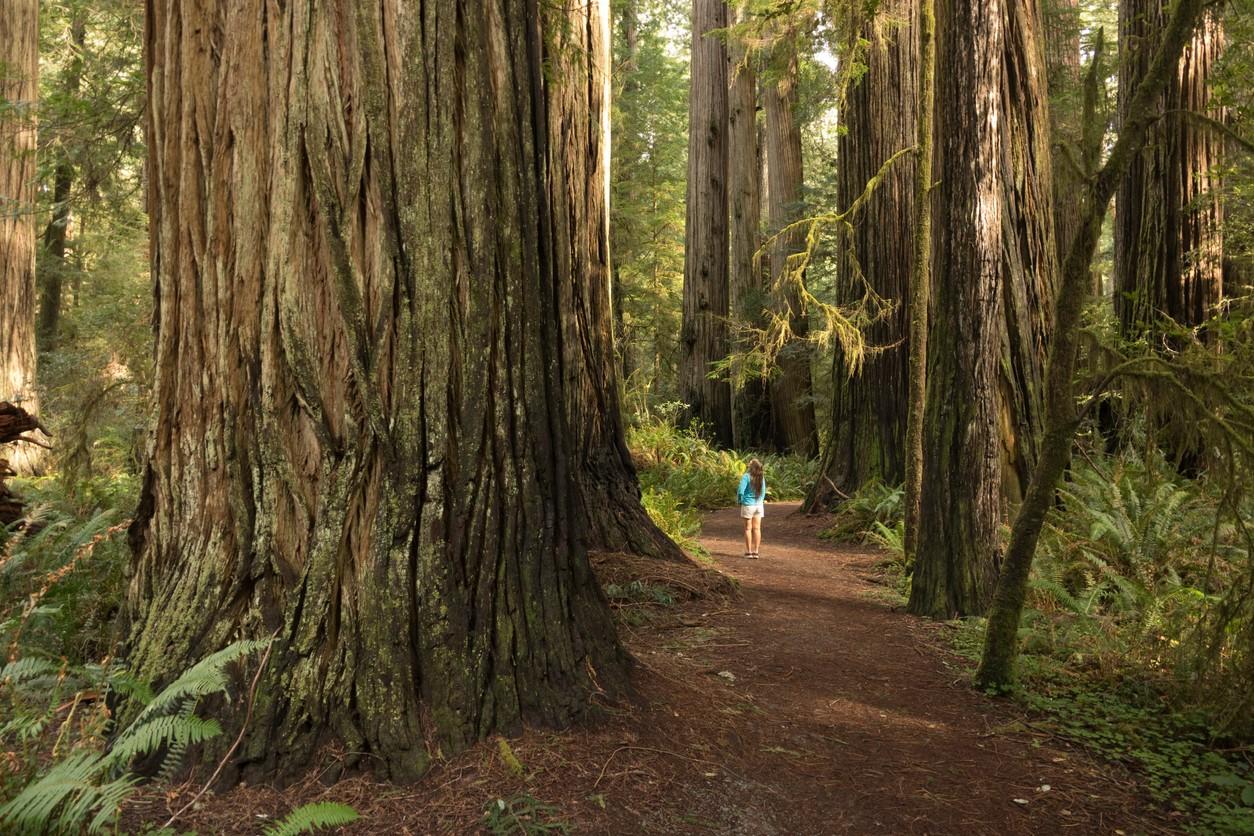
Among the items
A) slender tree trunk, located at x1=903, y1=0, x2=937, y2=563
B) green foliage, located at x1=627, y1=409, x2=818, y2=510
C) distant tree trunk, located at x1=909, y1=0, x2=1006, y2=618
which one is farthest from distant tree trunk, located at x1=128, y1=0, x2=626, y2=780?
green foliage, located at x1=627, y1=409, x2=818, y2=510

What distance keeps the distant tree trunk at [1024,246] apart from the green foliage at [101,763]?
5.80 metres

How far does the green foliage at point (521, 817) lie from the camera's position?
2990mm

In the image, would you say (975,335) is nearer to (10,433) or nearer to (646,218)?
(10,433)

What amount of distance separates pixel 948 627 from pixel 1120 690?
1.46 meters

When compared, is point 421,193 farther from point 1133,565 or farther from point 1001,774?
point 1133,565

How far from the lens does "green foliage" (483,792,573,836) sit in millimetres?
2990

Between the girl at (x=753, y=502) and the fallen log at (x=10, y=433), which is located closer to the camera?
the fallen log at (x=10, y=433)

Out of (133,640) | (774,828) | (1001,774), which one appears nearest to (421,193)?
(133,640)

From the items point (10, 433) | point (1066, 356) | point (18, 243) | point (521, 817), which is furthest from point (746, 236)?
point (521, 817)

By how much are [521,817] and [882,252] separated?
32.5ft

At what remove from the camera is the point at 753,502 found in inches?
358

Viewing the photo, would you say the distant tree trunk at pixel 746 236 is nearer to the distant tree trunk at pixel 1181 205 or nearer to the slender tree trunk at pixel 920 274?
the distant tree trunk at pixel 1181 205

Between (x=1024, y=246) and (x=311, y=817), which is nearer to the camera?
(x=311, y=817)

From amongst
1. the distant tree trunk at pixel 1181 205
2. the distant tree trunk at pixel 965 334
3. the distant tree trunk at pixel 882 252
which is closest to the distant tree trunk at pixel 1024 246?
the distant tree trunk at pixel 965 334
